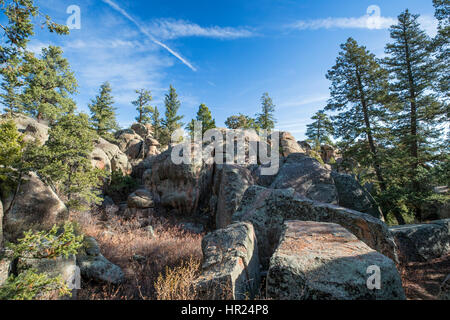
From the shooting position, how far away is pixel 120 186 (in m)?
15.7

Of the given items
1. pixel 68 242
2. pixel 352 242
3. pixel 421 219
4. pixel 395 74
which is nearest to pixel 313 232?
pixel 352 242

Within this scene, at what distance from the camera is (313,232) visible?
14.0ft

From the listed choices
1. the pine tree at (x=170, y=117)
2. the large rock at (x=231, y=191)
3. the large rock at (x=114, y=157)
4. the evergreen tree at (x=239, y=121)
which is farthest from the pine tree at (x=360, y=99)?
the pine tree at (x=170, y=117)

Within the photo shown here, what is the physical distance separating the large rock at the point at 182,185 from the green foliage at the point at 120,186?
9.06 feet

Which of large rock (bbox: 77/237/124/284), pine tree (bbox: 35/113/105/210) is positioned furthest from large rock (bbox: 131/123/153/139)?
large rock (bbox: 77/237/124/284)

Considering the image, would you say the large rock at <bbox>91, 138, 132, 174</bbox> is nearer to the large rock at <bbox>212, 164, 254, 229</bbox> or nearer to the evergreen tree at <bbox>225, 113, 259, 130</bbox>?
the large rock at <bbox>212, 164, 254, 229</bbox>

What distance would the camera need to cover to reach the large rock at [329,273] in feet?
8.20

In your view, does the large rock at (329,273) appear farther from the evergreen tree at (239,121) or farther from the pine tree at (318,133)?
the pine tree at (318,133)

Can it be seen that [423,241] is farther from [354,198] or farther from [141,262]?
Result: [141,262]

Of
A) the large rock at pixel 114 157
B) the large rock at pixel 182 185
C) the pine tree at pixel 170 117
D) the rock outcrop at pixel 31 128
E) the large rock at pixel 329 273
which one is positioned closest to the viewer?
the large rock at pixel 329 273

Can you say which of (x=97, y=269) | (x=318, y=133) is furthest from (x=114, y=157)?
(x=318, y=133)

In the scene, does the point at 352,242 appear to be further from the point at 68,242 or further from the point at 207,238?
the point at 68,242

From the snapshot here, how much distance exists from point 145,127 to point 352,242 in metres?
34.7

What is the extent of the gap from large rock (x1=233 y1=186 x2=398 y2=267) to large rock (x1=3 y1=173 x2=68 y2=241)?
5573 millimetres
